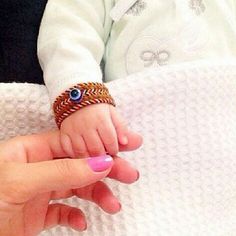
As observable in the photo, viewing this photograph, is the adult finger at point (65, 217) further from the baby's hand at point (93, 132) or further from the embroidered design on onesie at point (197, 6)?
the embroidered design on onesie at point (197, 6)

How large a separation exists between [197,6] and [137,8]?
109 mm

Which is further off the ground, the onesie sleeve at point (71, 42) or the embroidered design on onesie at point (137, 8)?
the embroidered design on onesie at point (137, 8)

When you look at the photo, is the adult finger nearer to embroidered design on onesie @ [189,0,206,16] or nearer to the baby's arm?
the baby's arm

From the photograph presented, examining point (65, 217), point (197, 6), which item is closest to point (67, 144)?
point (65, 217)

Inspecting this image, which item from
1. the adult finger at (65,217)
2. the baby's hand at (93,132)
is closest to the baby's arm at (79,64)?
the baby's hand at (93,132)

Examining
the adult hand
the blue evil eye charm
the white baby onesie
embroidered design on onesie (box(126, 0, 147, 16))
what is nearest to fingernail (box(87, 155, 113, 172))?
the adult hand

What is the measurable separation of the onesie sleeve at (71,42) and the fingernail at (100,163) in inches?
5.8

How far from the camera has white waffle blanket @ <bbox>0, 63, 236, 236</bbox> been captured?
779 millimetres

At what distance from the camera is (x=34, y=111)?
0.77 meters

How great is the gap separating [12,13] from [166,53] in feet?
0.92

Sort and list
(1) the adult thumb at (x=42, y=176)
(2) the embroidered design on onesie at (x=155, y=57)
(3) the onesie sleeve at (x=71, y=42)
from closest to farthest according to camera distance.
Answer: (1) the adult thumb at (x=42, y=176) → (3) the onesie sleeve at (x=71, y=42) → (2) the embroidered design on onesie at (x=155, y=57)

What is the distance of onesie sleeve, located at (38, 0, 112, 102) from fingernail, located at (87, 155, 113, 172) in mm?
147

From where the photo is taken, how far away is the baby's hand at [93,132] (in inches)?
26.7

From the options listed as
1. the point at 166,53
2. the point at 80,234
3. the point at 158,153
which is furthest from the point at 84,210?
the point at 166,53
